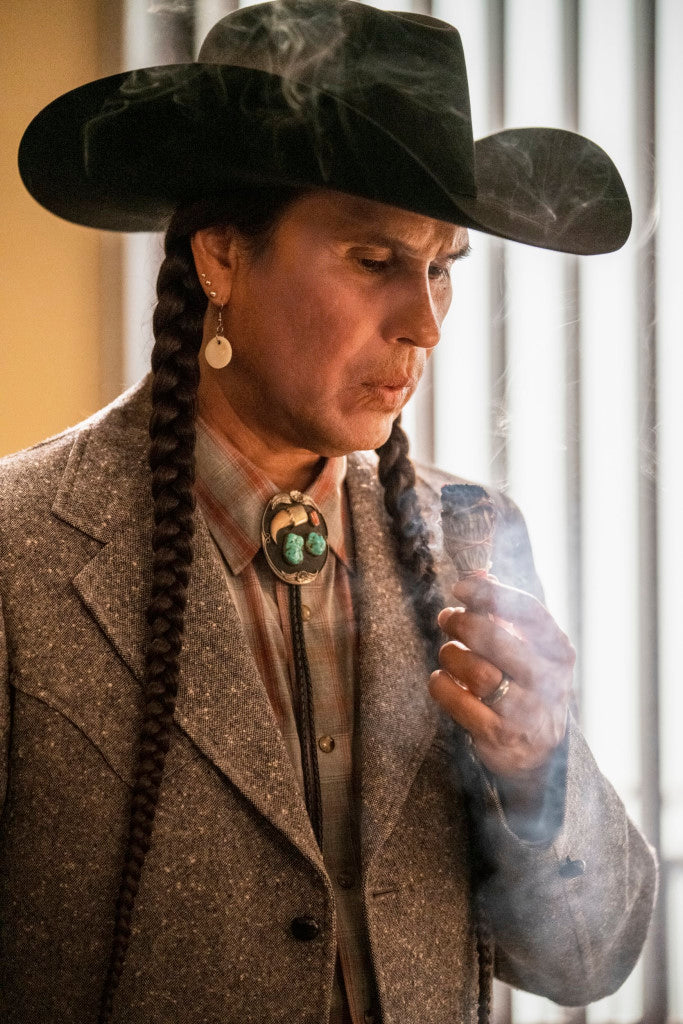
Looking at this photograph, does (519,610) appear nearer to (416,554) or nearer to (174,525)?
(416,554)

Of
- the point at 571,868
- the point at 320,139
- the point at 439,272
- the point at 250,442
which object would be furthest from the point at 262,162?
the point at 571,868

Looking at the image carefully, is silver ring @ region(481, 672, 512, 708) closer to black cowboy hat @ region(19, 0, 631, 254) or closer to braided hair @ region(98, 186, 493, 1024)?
braided hair @ region(98, 186, 493, 1024)

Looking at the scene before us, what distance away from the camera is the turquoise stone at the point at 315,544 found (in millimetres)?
1017

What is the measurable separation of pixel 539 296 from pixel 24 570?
62cm

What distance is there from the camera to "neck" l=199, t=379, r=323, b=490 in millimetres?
1029

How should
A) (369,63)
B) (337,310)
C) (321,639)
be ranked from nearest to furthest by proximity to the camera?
(369,63), (337,310), (321,639)

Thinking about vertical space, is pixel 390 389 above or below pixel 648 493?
above

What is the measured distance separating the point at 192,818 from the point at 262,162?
2.08 ft

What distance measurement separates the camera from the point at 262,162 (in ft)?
2.84

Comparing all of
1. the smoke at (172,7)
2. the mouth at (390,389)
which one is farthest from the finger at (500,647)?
the smoke at (172,7)

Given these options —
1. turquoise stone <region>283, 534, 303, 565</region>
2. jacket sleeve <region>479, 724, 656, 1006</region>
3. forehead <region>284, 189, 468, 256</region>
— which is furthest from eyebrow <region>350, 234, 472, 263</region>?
jacket sleeve <region>479, 724, 656, 1006</region>

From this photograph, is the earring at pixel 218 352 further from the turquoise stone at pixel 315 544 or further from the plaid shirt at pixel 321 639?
the turquoise stone at pixel 315 544

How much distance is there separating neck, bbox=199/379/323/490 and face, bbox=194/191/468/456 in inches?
1.8

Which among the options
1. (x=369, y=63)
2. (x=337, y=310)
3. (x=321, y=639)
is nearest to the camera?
(x=369, y=63)
